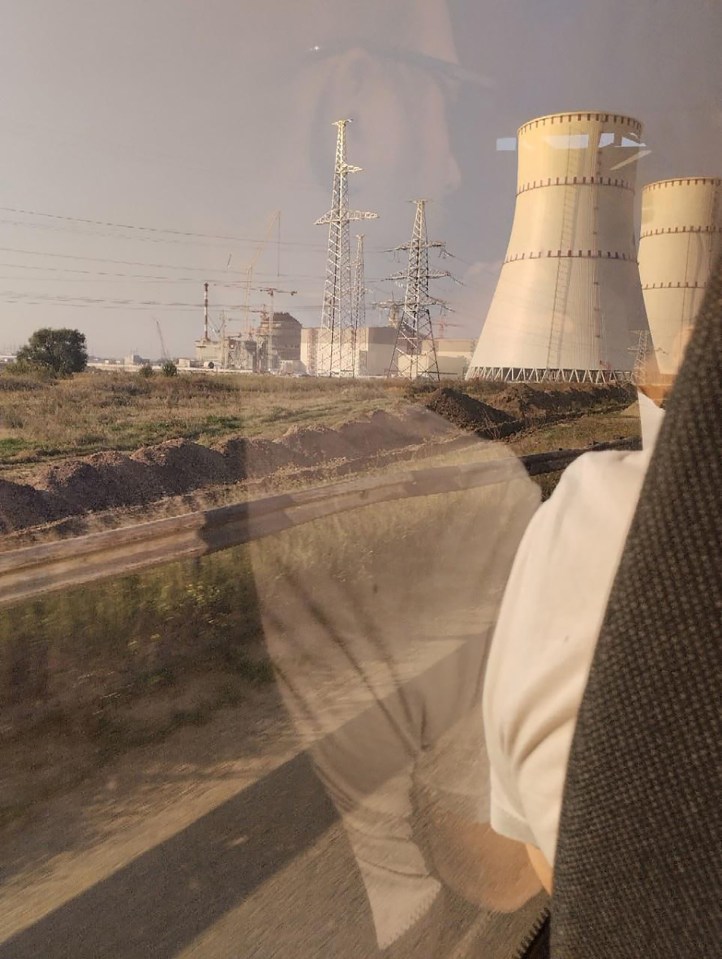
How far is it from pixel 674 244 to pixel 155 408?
1370 mm

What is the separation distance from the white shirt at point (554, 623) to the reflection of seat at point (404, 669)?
43cm

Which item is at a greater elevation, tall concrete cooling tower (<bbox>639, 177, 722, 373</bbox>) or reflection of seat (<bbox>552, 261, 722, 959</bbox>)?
tall concrete cooling tower (<bbox>639, 177, 722, 373</bbox>)

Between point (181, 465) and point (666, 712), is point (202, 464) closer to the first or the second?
point (181, 465)

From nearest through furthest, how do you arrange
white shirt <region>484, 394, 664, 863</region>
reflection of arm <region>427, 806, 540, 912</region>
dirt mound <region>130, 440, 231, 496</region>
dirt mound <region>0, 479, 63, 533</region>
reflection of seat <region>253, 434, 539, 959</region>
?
1. white shirt <region>484, 394, 664, 863</region>
2. reflection of arm <region>427, 806, 540, 912</region>
3. reflection of seat <region>253, 434, 539, 959</region>
4. dirt mound <region>0, 479, 63, 533</region>
5. dirt mound <region>130, 440, 231, 496</region>

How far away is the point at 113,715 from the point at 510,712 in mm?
1553

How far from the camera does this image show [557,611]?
0.79 metres

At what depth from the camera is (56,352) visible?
1955mm

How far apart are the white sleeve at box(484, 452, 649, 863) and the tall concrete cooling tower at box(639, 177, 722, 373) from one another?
541 millimetres

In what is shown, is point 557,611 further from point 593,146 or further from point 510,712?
point 593,146

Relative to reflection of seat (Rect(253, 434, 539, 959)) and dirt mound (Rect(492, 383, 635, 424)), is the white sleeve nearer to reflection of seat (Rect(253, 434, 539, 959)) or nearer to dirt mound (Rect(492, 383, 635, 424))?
reflection of seat (Rect(253, 434, 539, 959))

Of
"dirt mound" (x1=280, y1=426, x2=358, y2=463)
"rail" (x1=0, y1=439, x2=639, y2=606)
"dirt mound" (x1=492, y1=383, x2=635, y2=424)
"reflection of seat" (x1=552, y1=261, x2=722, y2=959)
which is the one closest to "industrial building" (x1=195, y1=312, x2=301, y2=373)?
"dirt mound" (x1=280, y1=426, x2=358, y2=463)

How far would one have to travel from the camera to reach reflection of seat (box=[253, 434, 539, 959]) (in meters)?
1.51

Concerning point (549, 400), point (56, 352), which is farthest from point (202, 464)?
point (549, 400)

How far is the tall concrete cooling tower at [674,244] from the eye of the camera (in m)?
1.39
